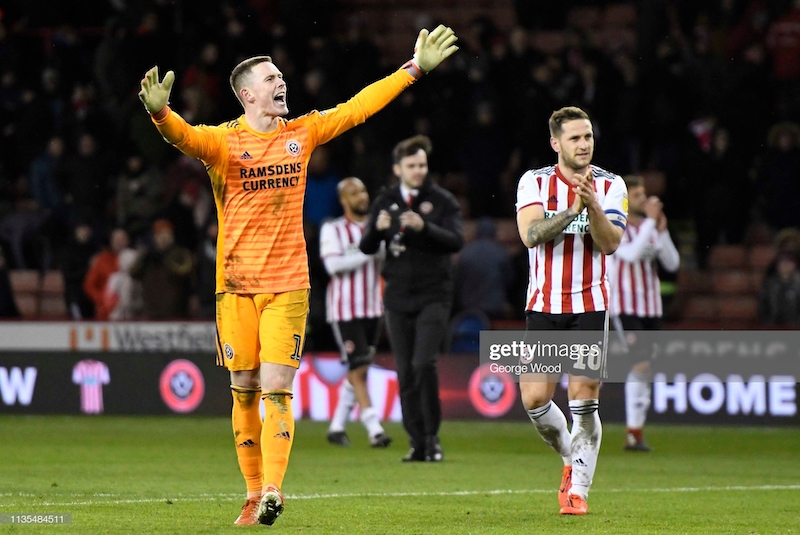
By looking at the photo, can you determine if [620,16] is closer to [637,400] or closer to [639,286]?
[639,286]

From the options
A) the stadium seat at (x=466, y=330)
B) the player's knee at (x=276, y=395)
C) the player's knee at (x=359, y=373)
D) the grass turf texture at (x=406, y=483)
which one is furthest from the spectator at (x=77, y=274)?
the player's knee at (x=276, y=395)

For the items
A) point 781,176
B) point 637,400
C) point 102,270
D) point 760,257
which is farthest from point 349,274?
point 760,257

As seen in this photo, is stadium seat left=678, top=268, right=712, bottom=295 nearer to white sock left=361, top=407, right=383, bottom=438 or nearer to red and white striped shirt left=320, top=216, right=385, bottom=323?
red and white striped shirt left=320, top=216, right=385, bottom=323

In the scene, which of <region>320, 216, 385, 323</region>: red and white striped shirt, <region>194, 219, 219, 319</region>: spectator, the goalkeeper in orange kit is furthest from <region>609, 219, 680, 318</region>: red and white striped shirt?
<region>194, 219, 219, 319</region>: spectator

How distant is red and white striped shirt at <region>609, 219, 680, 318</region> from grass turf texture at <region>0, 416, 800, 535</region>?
121 centimetres

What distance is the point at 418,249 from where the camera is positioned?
10852 millimetres

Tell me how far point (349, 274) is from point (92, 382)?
4334 mm

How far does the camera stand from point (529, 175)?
782 centimetres

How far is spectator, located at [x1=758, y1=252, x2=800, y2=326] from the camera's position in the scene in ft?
48.1

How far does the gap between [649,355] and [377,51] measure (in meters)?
7.56

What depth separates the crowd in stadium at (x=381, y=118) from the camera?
16.5 metres

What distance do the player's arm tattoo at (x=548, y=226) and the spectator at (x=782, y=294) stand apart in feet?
25.5

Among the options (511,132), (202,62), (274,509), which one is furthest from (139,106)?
(274,509)

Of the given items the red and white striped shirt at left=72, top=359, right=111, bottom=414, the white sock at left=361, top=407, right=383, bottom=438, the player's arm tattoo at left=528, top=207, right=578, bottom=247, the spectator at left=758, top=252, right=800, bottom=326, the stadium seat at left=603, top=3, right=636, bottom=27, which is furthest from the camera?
the stadium seat at left=603, top=3, right=636, bottom=27
